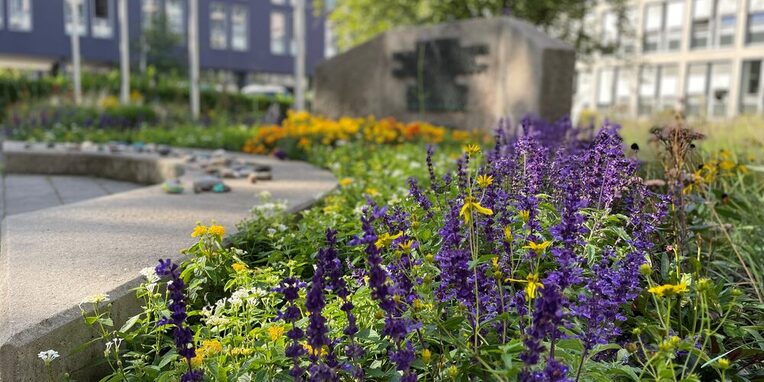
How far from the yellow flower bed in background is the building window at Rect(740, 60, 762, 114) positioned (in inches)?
1022

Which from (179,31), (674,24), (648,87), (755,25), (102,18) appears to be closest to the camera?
(755,25)

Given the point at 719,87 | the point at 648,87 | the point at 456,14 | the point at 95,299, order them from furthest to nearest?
the point at 648,87
the point at 719,87
the point at 456,14
the point at 95,299

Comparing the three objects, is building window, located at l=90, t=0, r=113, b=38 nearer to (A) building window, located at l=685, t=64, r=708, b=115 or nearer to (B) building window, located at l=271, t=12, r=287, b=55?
(B) building window, located at l=271, t=12, r=287, b=55

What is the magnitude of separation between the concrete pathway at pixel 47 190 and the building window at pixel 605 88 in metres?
31.9

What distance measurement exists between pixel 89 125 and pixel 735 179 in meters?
9.88

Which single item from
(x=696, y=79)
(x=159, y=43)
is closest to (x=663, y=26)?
(x=696, y=79)

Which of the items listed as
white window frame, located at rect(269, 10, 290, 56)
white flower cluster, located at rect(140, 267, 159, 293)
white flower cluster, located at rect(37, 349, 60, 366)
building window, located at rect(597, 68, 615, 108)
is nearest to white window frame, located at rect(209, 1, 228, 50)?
white window frame, located at rect(269, 10, 290, 56)

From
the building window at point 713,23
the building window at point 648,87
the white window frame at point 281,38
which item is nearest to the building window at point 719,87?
the building window at point 713,23

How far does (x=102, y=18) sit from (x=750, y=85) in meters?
31.2

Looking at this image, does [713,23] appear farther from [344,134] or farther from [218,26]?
[344,134]

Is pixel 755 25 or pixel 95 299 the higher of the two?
pixel 755 25

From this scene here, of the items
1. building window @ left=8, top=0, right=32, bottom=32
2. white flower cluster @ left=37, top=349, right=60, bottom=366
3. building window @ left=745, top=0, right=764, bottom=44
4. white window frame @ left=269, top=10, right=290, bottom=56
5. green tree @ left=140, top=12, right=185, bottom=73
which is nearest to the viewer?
white flower cluster @ left=37, top=349, right=60, bottom=366

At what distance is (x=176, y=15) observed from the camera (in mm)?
34969

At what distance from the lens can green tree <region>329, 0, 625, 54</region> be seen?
45.9 feet
